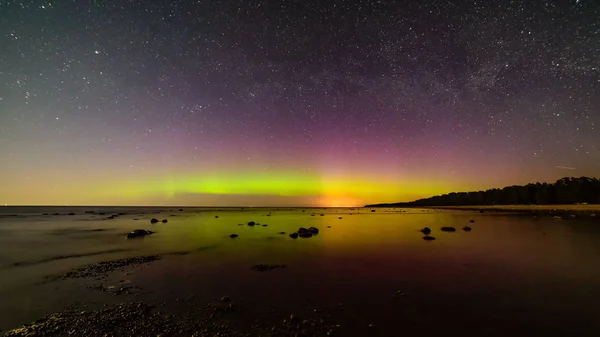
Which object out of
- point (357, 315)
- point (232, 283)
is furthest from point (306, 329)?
point (232, 283)

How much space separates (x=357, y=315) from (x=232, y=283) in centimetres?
756

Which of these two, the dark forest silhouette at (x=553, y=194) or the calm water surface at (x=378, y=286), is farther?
the dark forest silhouette at (x=553, y=194)

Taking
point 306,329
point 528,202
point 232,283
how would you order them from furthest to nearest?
point 528,202, point 232,283, point 306,329

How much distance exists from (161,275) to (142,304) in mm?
5969

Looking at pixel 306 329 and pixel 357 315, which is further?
pixel 357 315

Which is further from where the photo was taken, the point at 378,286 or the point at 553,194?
the point at 553,194

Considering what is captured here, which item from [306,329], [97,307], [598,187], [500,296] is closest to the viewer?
[306,329]

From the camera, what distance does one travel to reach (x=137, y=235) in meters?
40.0

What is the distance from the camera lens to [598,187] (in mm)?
109625

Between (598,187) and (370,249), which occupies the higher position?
(598,187)

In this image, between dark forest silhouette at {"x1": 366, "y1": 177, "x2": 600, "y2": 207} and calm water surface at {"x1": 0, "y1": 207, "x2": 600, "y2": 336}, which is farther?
dark forest silhouette at {"x1": 366, "y1": 177, "x2": 600, "y2": 207}

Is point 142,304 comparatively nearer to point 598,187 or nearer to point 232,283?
point 232,283

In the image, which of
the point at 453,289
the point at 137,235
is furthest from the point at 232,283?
the point at 137,235

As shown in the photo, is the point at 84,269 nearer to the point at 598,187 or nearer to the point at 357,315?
the point at 357,315
